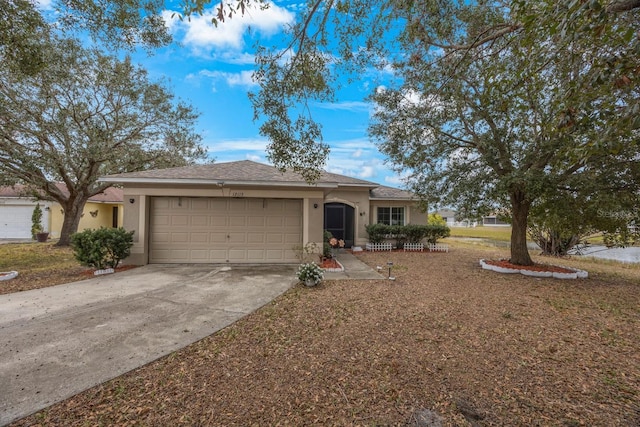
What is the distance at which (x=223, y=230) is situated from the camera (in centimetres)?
920

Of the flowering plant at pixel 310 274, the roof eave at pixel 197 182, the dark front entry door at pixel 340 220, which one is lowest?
the flowering plant at pixel 310 274

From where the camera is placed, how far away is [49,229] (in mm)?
17312

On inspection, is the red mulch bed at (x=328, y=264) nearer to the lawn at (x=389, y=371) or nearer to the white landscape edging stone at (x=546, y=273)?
the lawn at (x=389, y=371)

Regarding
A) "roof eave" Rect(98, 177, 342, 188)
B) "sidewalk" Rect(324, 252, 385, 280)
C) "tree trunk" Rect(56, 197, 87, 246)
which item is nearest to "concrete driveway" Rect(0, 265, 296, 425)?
"sidewalk" Rect(324, 252, 385, 280)

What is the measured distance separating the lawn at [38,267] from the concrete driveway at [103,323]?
86 cm

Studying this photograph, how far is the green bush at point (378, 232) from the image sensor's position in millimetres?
13812

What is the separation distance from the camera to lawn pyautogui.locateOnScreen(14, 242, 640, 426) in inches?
98.5

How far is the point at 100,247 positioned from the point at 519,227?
12600 mm

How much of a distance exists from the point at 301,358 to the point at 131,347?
2.21 m

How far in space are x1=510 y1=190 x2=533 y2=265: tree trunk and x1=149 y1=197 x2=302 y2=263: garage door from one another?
23.5ft

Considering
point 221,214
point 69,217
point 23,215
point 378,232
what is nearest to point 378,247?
point 378,232

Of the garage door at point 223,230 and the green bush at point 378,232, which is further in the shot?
the green bush at point 378,232

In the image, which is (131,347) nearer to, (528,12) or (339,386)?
(339,386)

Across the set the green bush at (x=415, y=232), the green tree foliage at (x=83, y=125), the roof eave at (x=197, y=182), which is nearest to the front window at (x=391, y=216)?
the green bush at (x=415, y=232)
